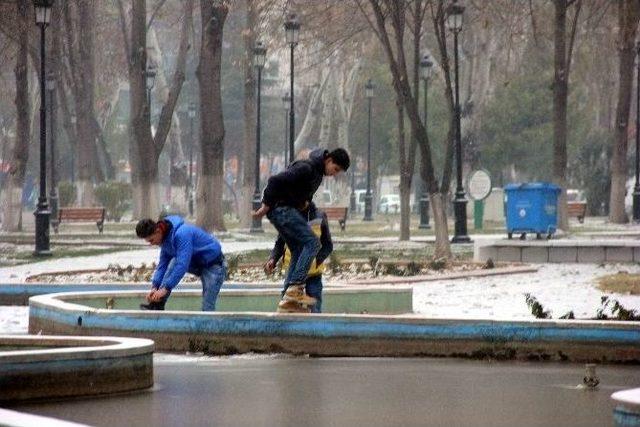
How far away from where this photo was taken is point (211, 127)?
143ft

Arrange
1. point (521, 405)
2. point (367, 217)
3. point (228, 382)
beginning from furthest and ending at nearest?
point (367, 217) < point (228, 382) < point (521, 405)

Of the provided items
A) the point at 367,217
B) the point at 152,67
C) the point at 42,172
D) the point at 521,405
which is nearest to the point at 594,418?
the point at 521,405

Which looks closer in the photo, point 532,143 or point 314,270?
point 314,270

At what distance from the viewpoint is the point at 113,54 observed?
78.4m

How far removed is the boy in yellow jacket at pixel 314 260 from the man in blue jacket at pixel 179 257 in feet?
1.44

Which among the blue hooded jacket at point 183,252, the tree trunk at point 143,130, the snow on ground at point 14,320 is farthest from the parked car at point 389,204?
the blue hooded jacket at point 183,252

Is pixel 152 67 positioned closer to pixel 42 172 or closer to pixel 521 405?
pixel 42 172

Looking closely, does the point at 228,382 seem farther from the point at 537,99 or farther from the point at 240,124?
the point at 240,124

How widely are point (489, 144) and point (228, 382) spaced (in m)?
63.6

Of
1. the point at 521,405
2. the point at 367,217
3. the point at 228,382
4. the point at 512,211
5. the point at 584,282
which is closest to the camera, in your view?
the point at 521,405

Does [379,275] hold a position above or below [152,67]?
below

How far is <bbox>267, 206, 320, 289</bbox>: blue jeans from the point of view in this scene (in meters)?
14.3

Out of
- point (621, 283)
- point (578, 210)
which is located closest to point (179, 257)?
point (621, 283)

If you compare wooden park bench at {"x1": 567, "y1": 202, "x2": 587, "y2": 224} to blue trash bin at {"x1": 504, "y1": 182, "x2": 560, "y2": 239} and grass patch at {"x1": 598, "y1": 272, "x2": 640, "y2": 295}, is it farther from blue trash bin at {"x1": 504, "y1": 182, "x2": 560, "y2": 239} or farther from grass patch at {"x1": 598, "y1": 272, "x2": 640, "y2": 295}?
grass patch at {"x1": 598, "y1": 272, "x2": 640, "y2": 295}
